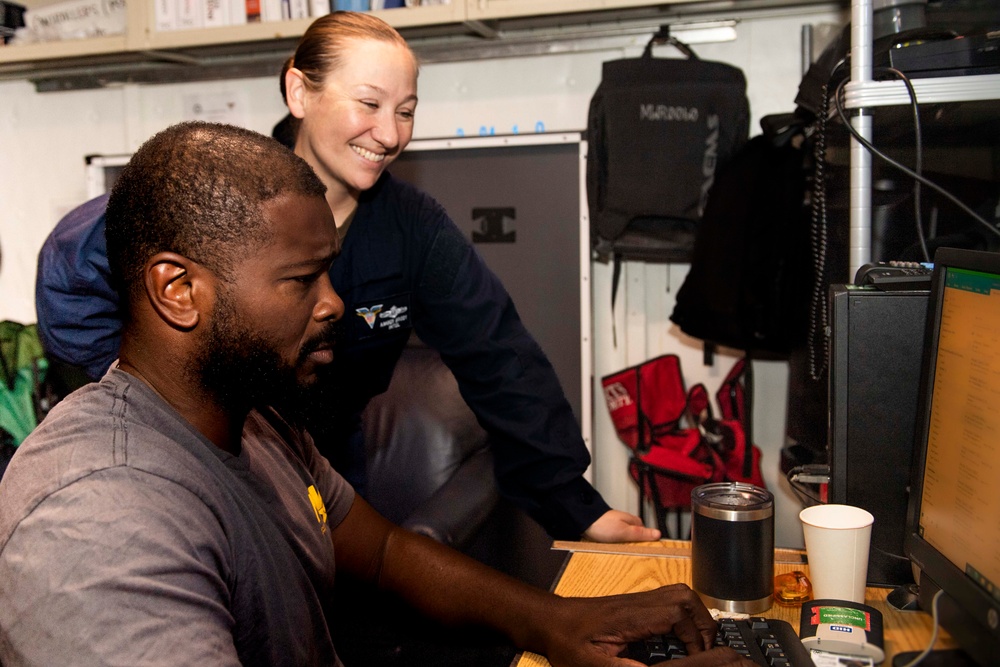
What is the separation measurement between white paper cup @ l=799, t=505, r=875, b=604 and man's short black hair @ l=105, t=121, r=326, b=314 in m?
0.61

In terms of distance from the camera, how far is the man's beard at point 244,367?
799mm

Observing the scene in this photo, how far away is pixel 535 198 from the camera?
2.52 metres

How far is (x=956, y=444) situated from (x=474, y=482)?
44.1 inches

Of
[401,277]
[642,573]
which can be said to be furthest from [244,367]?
[401,277]

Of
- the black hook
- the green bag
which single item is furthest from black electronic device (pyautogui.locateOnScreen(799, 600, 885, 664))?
the green bag

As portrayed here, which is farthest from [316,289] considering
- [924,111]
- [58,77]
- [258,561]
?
[58,77]

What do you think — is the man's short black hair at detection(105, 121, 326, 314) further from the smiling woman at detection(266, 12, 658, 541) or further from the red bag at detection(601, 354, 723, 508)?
the red bag at detection(601, 354, 723, 508)

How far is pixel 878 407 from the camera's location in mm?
950

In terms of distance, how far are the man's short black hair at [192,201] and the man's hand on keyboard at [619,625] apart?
0.48 m

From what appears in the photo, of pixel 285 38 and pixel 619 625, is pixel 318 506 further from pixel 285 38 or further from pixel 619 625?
pixel 285 38

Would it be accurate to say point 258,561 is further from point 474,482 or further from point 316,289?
point 474,482

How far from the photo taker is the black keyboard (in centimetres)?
76

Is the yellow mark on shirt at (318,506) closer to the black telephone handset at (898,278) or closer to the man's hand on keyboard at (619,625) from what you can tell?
the man's hand on keyboard at (619,625)

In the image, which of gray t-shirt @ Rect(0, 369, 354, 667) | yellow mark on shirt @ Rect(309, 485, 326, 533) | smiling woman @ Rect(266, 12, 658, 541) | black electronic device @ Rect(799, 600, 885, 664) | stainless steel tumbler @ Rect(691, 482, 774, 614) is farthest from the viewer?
smiling woman @ Rect(266, 12, 658, 541)
